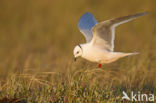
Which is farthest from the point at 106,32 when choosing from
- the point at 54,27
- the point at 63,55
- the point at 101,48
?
the point at 54,27

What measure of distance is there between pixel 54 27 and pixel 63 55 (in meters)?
2.59

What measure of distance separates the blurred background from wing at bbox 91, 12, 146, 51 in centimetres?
292

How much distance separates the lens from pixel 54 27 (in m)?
13.2

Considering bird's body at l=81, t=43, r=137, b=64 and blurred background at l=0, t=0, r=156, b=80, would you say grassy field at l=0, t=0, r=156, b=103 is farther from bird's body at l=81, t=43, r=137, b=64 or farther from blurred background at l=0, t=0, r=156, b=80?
bird's body at l=81, t=43, r=137, b=64

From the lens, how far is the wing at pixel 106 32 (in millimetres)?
5775

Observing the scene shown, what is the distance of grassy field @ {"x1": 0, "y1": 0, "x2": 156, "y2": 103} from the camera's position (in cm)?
537

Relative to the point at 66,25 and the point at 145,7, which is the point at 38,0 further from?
the point at 145,7

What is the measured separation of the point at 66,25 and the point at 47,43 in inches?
51.6

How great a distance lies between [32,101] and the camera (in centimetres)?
530

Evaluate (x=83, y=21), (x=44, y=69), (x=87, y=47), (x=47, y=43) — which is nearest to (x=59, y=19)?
(x=47, y=43)

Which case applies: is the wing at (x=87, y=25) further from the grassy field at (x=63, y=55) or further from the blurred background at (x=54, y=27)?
the blurred background at (x=54, y=27)

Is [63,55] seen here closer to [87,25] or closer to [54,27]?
[54,27]

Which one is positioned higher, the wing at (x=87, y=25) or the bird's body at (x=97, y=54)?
the wing at (x=87, y=25)

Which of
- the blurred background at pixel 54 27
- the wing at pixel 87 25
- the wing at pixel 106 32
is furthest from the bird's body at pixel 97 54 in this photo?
the blurred background at pixel 54 27
